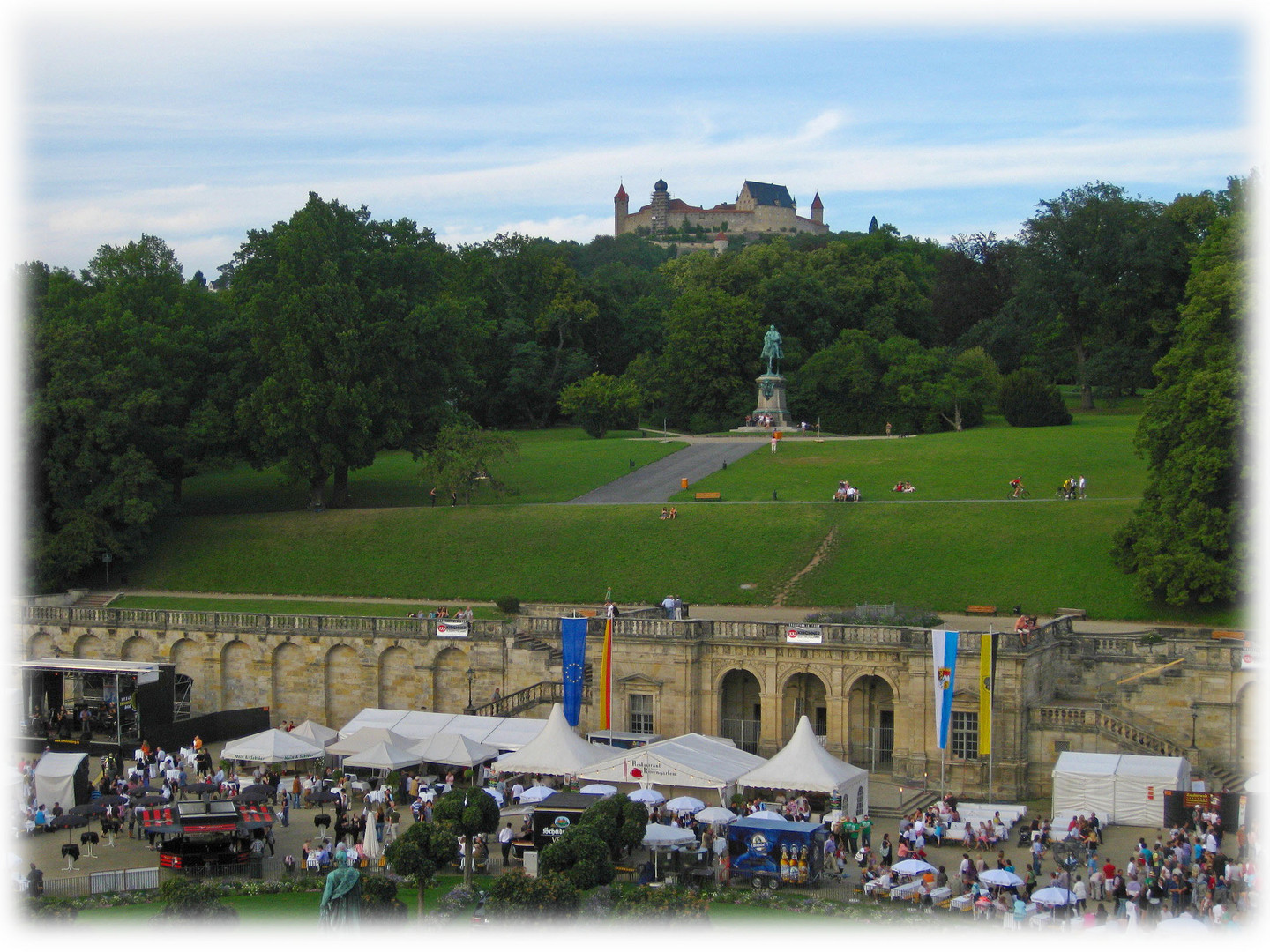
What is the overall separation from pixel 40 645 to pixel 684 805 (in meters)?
A: 32.9

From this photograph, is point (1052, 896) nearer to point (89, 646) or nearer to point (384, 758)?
point (384, 758)

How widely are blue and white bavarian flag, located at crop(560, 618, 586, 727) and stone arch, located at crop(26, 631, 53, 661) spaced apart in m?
23.2

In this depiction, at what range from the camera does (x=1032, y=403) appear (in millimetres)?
91688

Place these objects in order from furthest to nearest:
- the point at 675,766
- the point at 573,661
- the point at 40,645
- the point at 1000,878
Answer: the point at 40,645
the point at 573,661
the point at 675,766
the point at 1000,878

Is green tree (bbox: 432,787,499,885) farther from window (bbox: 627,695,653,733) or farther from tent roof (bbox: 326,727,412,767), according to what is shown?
window (bbox: 627,695,653,733)

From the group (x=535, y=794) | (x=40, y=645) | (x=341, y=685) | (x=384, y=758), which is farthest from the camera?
→ (x=40, y=645)

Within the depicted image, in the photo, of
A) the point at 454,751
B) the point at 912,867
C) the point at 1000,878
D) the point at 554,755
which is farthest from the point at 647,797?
the point at 1000,878

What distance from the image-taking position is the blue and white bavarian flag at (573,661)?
45.1 metres

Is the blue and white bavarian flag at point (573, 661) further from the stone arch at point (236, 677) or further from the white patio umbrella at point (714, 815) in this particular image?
the stone arch at point (236, 677)

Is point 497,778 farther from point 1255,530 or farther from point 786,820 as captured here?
point 1255,530

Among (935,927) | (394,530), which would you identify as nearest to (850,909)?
(935,927)

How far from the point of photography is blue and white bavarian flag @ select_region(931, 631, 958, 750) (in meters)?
40.8

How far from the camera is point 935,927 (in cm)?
2633

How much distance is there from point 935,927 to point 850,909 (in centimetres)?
296
